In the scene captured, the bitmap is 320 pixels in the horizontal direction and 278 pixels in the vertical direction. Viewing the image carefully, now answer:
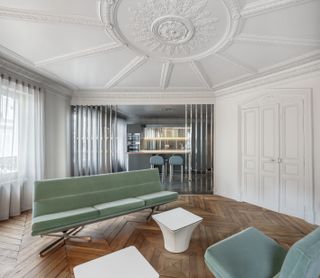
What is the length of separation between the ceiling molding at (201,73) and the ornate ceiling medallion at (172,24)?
1.41 feet

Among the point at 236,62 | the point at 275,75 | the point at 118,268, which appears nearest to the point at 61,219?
the point at 118,268

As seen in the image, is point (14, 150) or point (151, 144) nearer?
point (14, 150)

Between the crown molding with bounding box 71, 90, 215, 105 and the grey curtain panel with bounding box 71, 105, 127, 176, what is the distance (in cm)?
22

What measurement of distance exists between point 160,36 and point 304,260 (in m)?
2.63

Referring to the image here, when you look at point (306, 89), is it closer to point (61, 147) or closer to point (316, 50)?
point (316, 50)

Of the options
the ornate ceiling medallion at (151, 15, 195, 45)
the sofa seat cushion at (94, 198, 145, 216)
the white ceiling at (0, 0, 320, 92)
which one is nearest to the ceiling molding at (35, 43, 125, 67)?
the white ceiling at (0, 0, 320, 92)

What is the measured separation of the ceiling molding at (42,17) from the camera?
6.44ft

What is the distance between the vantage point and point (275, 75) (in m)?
3.54

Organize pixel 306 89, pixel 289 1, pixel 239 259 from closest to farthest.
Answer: pixel 239 259 < pixel 289 1 < pixel 306 89

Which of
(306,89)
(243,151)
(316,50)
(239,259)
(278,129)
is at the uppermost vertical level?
(316,50)

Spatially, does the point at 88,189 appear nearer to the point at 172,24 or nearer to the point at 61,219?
the point at 61,219

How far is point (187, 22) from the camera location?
6.99 feet

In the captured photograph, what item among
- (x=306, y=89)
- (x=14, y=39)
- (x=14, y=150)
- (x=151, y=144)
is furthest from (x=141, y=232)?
(x=151, y=144)

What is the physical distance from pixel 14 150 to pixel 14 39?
194cm
